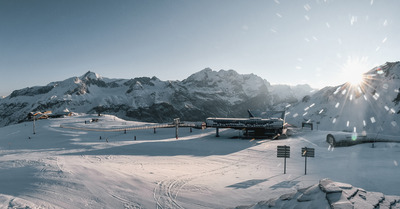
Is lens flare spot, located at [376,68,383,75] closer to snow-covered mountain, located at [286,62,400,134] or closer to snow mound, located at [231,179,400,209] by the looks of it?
snow-covered mountain, located at [286,62,400,134]

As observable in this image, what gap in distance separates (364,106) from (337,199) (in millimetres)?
152172

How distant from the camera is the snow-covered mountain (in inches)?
4188

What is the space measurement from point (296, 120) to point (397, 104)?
62632 mm

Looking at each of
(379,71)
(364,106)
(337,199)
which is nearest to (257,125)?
(337,199)

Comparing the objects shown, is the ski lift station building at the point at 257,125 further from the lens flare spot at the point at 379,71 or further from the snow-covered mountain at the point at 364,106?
the lens flare spot at the point at 379,71

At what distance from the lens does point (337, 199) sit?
6.50m

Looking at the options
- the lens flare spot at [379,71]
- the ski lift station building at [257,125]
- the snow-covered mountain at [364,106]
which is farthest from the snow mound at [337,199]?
the lens flare spot at [379,71]

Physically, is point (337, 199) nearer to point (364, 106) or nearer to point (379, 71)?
point (364, 106)

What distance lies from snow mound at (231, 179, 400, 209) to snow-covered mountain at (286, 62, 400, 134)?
310ft

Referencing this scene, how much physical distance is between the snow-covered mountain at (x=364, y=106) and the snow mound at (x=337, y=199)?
9441cm

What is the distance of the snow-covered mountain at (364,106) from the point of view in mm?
106375

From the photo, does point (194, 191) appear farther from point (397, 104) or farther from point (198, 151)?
point (397, 104)

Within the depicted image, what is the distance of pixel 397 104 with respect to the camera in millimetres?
106562

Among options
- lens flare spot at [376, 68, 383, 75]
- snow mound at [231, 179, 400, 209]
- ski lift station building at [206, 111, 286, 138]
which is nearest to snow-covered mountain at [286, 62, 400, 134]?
lens flare spot at [376, 68, 383, 75]
